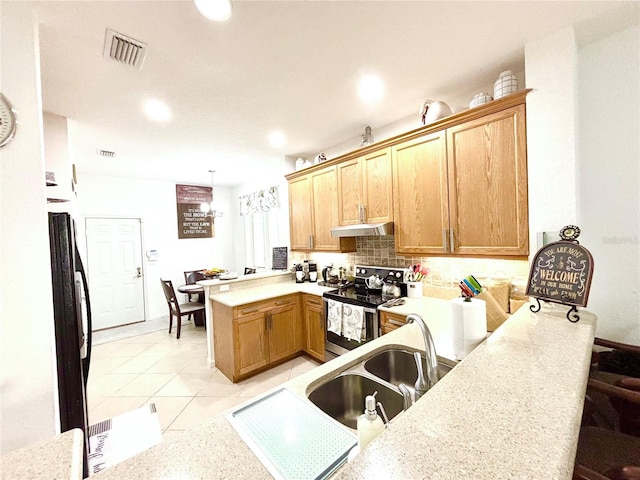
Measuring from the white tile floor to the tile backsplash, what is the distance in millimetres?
1325

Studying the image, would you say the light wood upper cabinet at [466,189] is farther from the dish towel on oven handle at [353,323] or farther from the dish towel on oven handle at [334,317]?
the dish towel on oven handle at [334,317]

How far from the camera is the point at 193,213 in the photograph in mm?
5574

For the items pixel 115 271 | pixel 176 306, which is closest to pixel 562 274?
pixel 176 306

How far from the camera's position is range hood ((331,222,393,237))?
8.30 ft

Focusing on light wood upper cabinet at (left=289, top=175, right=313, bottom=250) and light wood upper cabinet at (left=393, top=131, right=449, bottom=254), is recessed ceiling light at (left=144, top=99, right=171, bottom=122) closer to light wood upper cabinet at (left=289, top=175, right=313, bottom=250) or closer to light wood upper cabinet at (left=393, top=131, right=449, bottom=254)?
light wood upper cabinet at (left=289, top=175, right=313, bottom=250)

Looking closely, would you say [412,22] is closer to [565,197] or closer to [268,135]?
[565,197]

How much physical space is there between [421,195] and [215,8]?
6.24 feet

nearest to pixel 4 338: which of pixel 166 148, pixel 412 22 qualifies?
pixel 412 22

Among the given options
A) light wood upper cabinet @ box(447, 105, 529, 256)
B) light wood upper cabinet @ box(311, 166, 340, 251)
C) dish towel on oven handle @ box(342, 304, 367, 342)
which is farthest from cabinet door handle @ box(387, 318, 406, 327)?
light wood upper cabinet @ box(311, 166, 340, 251)

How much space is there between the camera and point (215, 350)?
304cm

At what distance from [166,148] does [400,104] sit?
2.88m

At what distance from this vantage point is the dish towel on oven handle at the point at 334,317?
2.62 m

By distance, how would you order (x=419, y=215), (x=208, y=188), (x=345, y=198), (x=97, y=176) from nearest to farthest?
(x=419, y=215), (x=345, y=198), (x=97, y=176), (x=208, y=188)

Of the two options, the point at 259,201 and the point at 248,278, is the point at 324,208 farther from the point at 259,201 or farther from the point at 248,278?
the point at 259,201
